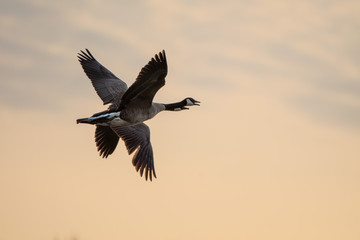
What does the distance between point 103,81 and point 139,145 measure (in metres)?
2.94

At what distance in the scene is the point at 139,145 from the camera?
2231 centimetres

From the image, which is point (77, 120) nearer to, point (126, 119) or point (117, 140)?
point (126, 119)

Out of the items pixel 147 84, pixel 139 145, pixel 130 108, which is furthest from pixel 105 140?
pixel 147 84

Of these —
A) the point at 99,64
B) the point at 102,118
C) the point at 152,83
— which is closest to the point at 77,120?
the point at 102,118

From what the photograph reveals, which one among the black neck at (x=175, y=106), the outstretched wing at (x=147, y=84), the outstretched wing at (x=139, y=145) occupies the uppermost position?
the black neck at (x=175, y=106)

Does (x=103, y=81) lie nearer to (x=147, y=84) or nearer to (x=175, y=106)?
(x=175, y=106)

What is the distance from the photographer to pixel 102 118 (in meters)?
20.9

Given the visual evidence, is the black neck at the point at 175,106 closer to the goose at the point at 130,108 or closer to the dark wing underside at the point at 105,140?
the goose at the point at 130,108

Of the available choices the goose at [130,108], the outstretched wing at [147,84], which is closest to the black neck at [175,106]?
the goose at [130,108]

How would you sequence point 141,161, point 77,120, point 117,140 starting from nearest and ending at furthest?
point 77,120
point 141,161
point 117,140

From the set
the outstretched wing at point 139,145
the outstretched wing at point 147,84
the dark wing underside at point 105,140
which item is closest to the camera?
the outstretched wing at point 147,84

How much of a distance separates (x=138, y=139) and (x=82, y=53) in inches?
173

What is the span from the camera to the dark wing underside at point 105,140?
23.0 meters

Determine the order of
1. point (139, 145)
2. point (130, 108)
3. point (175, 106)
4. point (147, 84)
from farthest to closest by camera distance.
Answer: point (175, 106)
point (139, 145)
point (130, 108)
point (147, 84)
